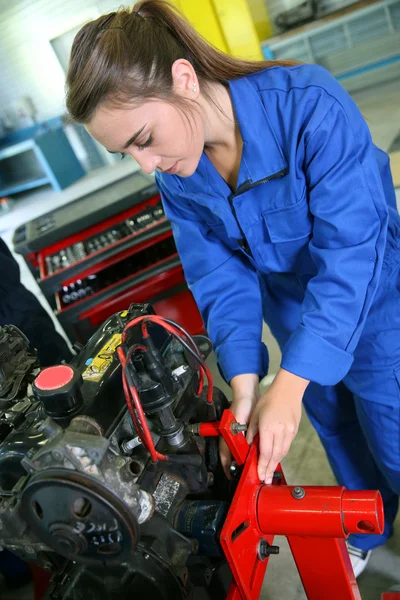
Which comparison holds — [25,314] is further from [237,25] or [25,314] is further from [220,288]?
[237,25]

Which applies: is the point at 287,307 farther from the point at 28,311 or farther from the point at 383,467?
the point at 28,311

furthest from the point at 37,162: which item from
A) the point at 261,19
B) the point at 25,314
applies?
the point at 25,314

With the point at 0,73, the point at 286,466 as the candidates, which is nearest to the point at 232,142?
the point at 286,466

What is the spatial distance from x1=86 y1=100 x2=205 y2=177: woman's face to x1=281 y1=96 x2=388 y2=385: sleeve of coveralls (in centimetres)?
20

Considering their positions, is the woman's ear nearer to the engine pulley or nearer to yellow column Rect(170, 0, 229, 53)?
the engine pulley

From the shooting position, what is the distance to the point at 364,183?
32.6 inches

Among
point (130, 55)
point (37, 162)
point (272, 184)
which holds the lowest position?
point (37, 162)

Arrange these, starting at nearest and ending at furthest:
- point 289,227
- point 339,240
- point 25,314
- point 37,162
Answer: point 339,240
point 289,227
point 25,314
point 37,162

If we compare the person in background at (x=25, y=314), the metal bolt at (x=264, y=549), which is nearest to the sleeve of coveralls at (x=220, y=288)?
the metal bolt at (x=264, y=549)

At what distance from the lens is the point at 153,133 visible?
Answer: 2.77ft

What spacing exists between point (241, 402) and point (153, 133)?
52cm

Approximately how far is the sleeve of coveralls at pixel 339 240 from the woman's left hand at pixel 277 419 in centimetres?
3

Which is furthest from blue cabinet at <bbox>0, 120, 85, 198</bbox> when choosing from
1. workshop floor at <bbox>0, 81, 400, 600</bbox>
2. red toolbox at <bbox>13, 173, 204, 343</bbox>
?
workshop floor at <bbox>0, 81, 400, 600</bbox>

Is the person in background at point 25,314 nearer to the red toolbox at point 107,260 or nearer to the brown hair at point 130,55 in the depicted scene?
the red toolbox at point 107,260
